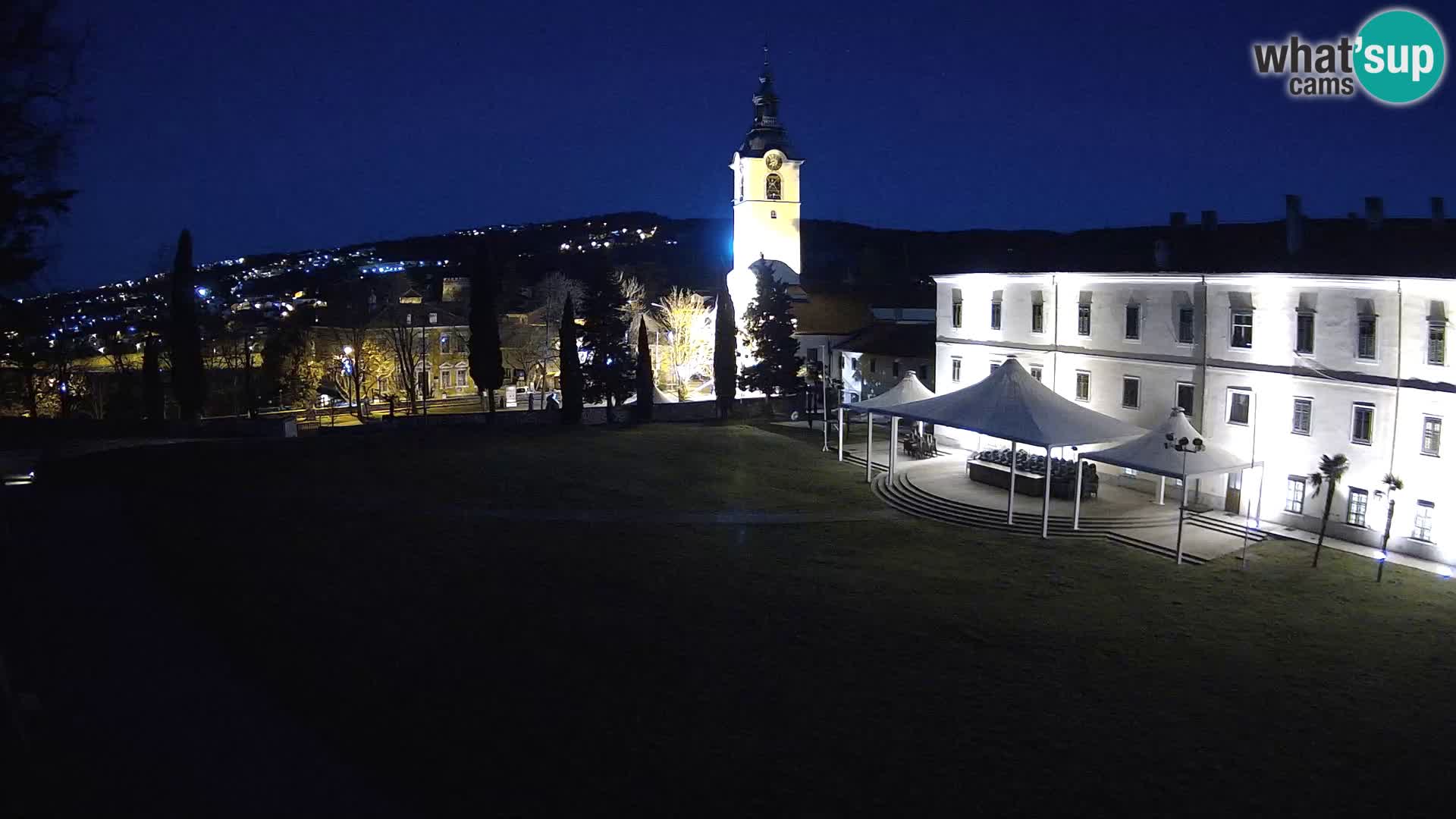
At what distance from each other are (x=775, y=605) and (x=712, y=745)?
5.01 m

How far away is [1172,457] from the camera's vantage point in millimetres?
20703

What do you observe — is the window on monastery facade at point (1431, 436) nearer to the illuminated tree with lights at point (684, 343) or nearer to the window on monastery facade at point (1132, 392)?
the window on monastery facade at point (1132, 392)

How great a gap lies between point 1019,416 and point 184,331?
30.2m

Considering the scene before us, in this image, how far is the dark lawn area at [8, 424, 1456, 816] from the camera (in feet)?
33.8

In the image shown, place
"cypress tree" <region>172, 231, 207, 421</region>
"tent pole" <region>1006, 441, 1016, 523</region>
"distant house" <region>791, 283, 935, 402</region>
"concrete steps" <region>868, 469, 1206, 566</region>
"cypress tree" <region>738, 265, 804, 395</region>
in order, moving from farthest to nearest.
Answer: "cypress tree" <region>738, 265, 804, 395</region> < "distant house" <region>791, 283, 935, 402</region> < "cypress tree" <region>172, 231, 207, 421</region> < "tent pole" <region>1006, 441, 1016, 523</region> < "concrete steps" <region>868, 469, 1206, 566</region>

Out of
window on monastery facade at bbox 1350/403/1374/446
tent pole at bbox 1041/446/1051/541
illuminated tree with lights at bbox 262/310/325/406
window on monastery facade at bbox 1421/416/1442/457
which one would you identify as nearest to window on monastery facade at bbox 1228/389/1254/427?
window on monastery facade at bbox 1350/403/1374/446

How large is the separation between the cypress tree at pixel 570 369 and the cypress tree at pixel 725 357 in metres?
6.85

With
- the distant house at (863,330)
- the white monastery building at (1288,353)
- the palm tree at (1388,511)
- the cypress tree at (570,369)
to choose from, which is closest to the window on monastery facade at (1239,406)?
the white monastery building at (1288,353)

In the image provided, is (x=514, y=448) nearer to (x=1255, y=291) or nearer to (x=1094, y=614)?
(x=1094, y=614)

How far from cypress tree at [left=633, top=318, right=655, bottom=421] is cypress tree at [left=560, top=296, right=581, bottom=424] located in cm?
274

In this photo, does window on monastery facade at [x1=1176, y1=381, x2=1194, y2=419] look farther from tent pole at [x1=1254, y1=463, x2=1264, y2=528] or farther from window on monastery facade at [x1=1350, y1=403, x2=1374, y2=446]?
window on monastery facade at [x1=1350, y1=403, x2=1374, y2=446]

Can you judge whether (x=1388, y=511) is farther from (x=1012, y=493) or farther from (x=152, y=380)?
(x=152, y=380)

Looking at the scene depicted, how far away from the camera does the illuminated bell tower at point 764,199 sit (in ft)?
175

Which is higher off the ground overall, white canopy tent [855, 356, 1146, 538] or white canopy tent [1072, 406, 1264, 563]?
white canopy tent [855, 356, 1146, 538]
